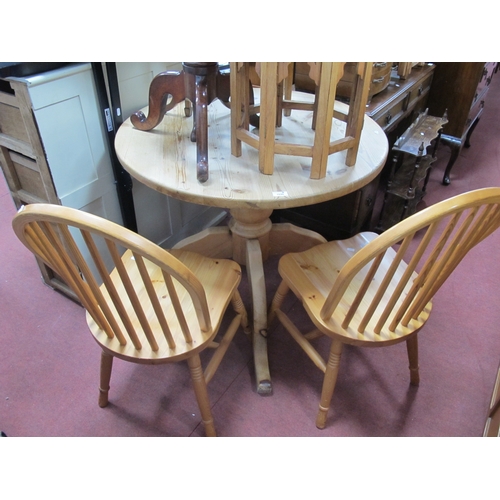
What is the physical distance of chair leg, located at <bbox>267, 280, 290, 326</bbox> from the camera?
1413mm

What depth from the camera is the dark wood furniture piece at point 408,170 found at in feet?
6.63

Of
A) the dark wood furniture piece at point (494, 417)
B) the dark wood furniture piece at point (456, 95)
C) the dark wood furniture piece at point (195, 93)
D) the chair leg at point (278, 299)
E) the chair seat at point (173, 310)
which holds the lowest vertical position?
the dark wood furniture piece at point (494, 417)

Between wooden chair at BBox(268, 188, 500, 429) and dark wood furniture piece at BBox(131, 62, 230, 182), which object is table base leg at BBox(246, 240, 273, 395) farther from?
dark wood furniture piece at BBox(131, 62, 230, 182)

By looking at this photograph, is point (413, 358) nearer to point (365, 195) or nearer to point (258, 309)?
point (258, 309)

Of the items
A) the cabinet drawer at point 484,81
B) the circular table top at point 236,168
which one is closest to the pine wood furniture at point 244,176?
the circular table top at point 236,168

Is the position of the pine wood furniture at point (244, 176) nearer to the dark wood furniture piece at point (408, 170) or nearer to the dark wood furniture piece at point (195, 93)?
the dark wood furniture piece at point (195, 93)

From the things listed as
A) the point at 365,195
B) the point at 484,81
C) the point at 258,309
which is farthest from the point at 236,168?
the point at 484,81

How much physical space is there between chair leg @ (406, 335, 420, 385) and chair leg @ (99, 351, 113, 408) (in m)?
0.96

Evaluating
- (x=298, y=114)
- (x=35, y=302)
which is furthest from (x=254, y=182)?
(x=35, y=302)

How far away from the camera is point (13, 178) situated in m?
1.52

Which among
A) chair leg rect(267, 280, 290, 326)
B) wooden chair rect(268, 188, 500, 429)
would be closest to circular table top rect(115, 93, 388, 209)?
wooden chair rect(268, 188, 500, 429)

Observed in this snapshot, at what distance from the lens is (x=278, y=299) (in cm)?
147

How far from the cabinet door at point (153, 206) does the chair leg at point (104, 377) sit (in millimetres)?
660

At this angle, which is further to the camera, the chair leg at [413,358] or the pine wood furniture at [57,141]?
the chair leg at [413,358]
